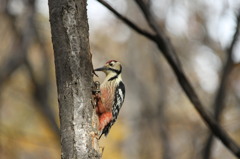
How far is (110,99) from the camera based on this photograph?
4555mm

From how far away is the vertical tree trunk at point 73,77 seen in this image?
2588 millimetres

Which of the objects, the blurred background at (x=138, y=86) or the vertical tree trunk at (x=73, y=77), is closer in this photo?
the vertical tree trunk at (x=73, y=77)

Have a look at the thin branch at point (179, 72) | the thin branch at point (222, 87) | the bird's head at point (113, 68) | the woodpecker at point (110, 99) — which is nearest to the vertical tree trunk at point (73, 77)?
→ the woodpecker at point (110, 99)

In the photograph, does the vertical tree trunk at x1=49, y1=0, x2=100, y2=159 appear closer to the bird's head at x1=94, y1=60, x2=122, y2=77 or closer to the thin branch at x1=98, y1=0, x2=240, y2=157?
the thin branch at x1=98, y1=0, x2=240, y2=157

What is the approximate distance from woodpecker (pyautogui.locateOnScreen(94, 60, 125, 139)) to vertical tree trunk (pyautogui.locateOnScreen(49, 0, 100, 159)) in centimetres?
102

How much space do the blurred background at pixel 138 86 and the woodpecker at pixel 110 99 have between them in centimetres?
237

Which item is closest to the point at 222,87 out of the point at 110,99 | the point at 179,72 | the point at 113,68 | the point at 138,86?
the point at 179,72

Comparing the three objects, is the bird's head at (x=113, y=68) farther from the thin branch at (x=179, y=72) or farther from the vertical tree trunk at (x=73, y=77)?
the vertical tree trunk at (x=73, y=77)

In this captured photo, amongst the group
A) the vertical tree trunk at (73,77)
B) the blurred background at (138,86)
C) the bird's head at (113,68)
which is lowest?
the vertical tree trunk at (73,77)

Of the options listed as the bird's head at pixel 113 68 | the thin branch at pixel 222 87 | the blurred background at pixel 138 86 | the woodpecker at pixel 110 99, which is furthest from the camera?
the blurred background at pixel 138 86

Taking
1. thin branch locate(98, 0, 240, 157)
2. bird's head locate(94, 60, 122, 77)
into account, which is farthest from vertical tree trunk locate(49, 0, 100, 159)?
bird's head locate(94, 60, 122, 77)

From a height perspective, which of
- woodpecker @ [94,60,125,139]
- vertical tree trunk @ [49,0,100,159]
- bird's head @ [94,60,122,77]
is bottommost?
vertical tree trunk @ [49,0,100,159]

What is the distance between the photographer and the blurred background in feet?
26.6

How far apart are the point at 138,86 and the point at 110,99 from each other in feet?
23.3
